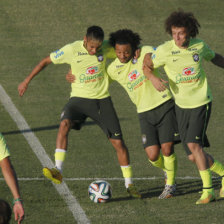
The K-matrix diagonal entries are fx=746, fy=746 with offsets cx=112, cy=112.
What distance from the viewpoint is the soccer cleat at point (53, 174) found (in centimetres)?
1071

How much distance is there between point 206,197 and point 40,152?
434cm

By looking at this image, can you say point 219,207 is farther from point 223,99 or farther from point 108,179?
point 223,99

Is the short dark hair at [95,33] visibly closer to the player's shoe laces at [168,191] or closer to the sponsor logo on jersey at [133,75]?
the sponsor logo on jersey at [133,75]

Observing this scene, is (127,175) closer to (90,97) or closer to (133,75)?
(90,97)

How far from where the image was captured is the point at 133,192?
34.9ft

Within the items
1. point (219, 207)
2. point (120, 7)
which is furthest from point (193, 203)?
point (120, 7)

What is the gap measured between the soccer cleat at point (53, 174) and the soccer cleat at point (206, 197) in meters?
2.03

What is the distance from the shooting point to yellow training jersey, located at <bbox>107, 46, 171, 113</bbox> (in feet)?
34.9

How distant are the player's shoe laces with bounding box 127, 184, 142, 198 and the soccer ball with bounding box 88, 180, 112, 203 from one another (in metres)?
0.33

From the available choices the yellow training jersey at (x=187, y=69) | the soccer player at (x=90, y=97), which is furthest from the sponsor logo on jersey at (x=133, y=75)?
the soccer player at (x=90, y=97)

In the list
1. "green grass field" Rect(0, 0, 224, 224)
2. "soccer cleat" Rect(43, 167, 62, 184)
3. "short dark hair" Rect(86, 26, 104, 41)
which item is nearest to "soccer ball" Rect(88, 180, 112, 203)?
"green grass field" Rect(0, 0, 224, 224)

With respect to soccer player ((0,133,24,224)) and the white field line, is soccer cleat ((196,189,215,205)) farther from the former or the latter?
soccer player ((0,133,24,224))

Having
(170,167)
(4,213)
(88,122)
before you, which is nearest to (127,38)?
(170,167)

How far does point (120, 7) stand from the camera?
88.6 feet
